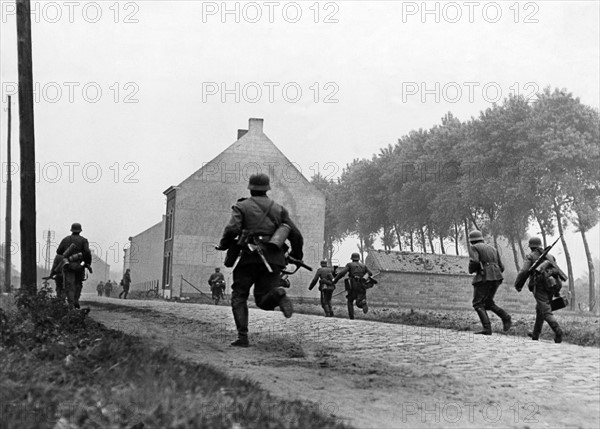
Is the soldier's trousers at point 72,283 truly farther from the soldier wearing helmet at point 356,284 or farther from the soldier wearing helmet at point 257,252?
the soldier wearing helmet at point 257,252

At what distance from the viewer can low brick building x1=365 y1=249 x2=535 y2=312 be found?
135 feet

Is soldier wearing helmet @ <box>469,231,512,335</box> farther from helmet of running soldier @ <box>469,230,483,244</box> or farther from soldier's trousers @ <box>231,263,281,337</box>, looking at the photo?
soldier's trousers @ <box>231,263,281,337</box>

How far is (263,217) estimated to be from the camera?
35.6 feet

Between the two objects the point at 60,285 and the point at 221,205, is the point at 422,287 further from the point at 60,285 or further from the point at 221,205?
the point at 60,285

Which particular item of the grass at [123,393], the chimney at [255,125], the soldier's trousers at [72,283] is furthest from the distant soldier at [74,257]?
the chimney at [255,125]

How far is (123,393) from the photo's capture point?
5.52 m

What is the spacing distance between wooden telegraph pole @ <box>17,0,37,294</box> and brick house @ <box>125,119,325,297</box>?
3342cm

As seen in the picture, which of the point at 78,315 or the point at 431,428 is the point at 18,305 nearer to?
the point at 78,315

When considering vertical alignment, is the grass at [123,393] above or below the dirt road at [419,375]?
above

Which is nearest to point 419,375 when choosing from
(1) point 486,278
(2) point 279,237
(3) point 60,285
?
(2) point 279,237

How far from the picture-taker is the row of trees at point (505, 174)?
4500 cm

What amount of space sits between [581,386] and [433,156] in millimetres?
48251

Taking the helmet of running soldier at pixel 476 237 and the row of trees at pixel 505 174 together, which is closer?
the helmet of running soldier at pixel 476 237

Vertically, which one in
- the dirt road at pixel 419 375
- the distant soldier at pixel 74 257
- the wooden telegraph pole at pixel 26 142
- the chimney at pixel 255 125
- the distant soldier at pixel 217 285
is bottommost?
the dirt road at pixel 419 375
